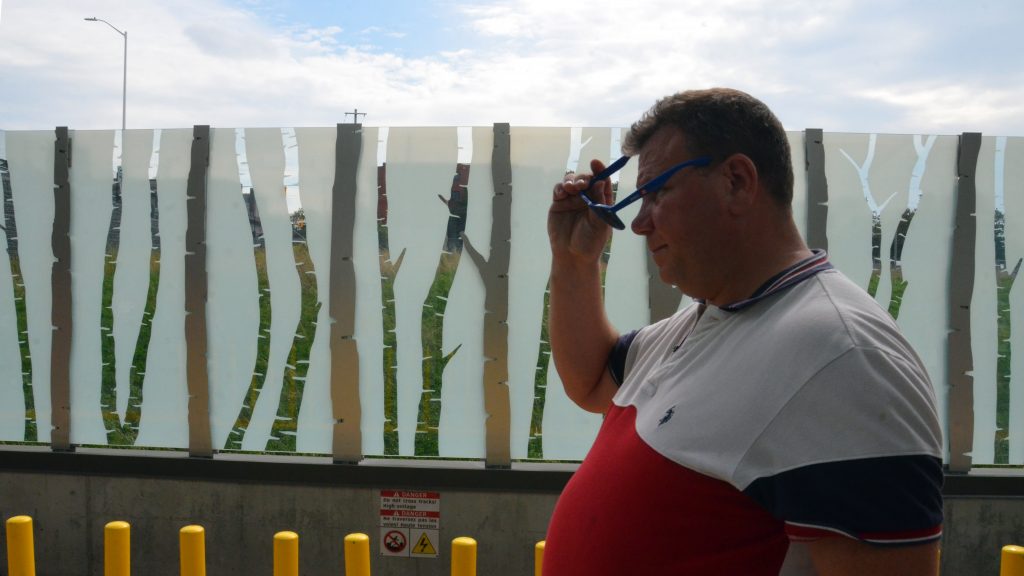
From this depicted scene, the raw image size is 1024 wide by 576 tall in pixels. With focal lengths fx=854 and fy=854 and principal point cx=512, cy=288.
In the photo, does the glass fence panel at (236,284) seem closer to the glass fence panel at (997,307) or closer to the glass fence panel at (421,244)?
the glass fence panel at (421,244)

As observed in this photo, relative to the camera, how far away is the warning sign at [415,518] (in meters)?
5.16

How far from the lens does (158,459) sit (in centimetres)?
534

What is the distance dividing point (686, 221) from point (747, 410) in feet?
1.36

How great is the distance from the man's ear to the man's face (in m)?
0.02

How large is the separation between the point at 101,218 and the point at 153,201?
37 centimetres

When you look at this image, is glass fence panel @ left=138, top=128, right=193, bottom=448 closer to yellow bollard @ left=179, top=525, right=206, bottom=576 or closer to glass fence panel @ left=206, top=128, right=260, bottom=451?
glass fence panel @ left=206, top=128, right=260, bottom=451

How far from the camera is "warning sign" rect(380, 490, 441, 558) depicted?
5.16 metres

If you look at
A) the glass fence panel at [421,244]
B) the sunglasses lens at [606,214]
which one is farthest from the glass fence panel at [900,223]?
the sunglasses lens at [606,214]

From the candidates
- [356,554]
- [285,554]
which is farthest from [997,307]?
[285,554]

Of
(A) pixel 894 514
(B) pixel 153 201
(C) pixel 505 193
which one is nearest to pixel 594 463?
(A) pixel 894 514

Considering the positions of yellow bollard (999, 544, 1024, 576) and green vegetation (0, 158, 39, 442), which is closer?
yellow bollard (999, 544, 1024, 576)

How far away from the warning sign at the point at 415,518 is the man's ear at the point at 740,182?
403 centimetres

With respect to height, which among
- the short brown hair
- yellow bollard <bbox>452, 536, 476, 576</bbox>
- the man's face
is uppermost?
the short brown hair

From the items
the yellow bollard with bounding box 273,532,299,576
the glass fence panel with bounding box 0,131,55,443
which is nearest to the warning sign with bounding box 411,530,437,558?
the yellow bollard with bounding box 273,532,299,576
